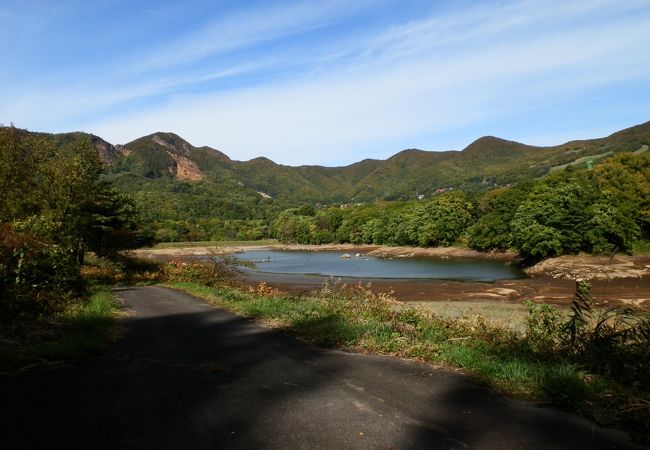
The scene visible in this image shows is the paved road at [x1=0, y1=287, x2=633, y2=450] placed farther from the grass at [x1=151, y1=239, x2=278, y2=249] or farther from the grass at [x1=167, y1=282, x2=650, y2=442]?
the grass at [x1=151, y1=239, x2=278, y2=249]

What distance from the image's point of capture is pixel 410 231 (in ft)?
325

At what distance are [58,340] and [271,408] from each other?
6.58m

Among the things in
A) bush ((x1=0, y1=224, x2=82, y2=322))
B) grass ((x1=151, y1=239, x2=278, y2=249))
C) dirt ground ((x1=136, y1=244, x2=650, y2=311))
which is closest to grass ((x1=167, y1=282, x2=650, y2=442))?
bush ((x1=0, y1=224, x2=82, y2=322))

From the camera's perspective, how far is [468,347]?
8.25 m

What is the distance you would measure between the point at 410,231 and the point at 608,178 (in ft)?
128

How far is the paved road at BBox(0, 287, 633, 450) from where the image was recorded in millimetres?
4586

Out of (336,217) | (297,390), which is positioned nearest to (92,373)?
(297,390)

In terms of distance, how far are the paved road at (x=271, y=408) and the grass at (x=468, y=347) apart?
34 centimetres

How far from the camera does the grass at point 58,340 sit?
26.7ft

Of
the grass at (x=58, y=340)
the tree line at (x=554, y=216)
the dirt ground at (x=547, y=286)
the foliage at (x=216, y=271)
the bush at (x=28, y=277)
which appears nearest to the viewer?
the grass at (x=58, y=340)

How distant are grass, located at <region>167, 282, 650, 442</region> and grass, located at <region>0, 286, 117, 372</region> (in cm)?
409

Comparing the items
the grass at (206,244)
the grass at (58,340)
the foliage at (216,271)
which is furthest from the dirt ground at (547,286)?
the grass at (206,244)

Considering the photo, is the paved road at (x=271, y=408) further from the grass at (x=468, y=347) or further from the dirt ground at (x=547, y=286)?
the dirt ground at (x=547, y=286)

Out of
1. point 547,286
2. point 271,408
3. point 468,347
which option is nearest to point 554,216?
Result: point 547,286
